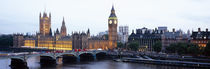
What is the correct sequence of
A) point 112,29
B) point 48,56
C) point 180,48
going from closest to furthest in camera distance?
point 48,56
point 180,48
point 112,29

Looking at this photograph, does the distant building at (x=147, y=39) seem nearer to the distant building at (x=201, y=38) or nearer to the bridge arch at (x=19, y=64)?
the distant building at (x=201, y=38)

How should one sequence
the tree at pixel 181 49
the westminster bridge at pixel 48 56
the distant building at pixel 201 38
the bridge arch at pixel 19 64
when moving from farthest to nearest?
the distant building at pixel 201 38
the tree at pixel 181 49
the bridge arch at pixel 19 64
the westminster bridge at pixel 48 56

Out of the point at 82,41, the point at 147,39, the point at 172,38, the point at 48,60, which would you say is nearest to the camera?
the point at 48,60

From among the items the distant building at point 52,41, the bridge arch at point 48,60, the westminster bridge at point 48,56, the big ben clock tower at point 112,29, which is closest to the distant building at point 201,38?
the westminster bridge at point 48,56

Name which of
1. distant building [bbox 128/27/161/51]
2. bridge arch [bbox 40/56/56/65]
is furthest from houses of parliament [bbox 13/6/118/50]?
bridge arch [bbox 40/56/56/65]

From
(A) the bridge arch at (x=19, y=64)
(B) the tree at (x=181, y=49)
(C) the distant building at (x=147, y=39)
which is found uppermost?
(C) the distant building at (x=147, y=39)

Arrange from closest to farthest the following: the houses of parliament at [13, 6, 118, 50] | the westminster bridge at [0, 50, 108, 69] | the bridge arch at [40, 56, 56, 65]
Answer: the westminster bridge at [0, 50, 108, 69], the bridge arch at [40, 56, 56, 65], the houses of parliament at [13, 6, 118, 50]

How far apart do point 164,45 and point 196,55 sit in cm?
3171

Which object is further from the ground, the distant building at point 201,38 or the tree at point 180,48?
the distant building at point 201,38

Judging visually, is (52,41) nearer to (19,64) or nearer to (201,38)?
(19,64)

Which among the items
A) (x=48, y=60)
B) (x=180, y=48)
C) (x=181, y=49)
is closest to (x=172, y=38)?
(x=180, y=48)

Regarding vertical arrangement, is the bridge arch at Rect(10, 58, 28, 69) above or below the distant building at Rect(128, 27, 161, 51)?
below

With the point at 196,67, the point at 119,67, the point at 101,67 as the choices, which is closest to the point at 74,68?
the point at 101,67

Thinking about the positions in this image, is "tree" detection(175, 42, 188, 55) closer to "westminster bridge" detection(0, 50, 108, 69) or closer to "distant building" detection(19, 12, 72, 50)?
"westminster bridge" detection(0, 50, 108, 69)
